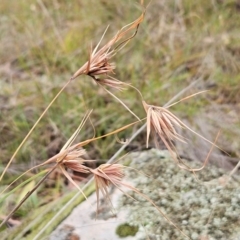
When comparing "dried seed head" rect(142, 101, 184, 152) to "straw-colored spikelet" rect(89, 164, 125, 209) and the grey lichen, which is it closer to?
"straw-colored spikelet" rect(89, 164, 125, 209)

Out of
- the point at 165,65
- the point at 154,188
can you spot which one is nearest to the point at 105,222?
the point at 154,188

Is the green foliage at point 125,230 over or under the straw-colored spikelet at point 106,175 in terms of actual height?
under

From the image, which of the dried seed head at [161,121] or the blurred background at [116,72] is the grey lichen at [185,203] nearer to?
the blurred background at [116,72]

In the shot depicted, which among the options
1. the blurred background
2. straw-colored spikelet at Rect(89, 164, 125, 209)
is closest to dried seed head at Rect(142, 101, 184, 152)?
straw-colored spikelet at Rect(89, 164, 125, 209)

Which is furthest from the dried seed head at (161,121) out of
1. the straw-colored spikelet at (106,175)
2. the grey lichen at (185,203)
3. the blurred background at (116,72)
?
the blurred background at (116,72)

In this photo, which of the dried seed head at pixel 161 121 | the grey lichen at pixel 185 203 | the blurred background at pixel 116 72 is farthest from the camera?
the blurred background at pixel 116 72

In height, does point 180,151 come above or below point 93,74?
below

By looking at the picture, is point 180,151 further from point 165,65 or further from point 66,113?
point 165,65
